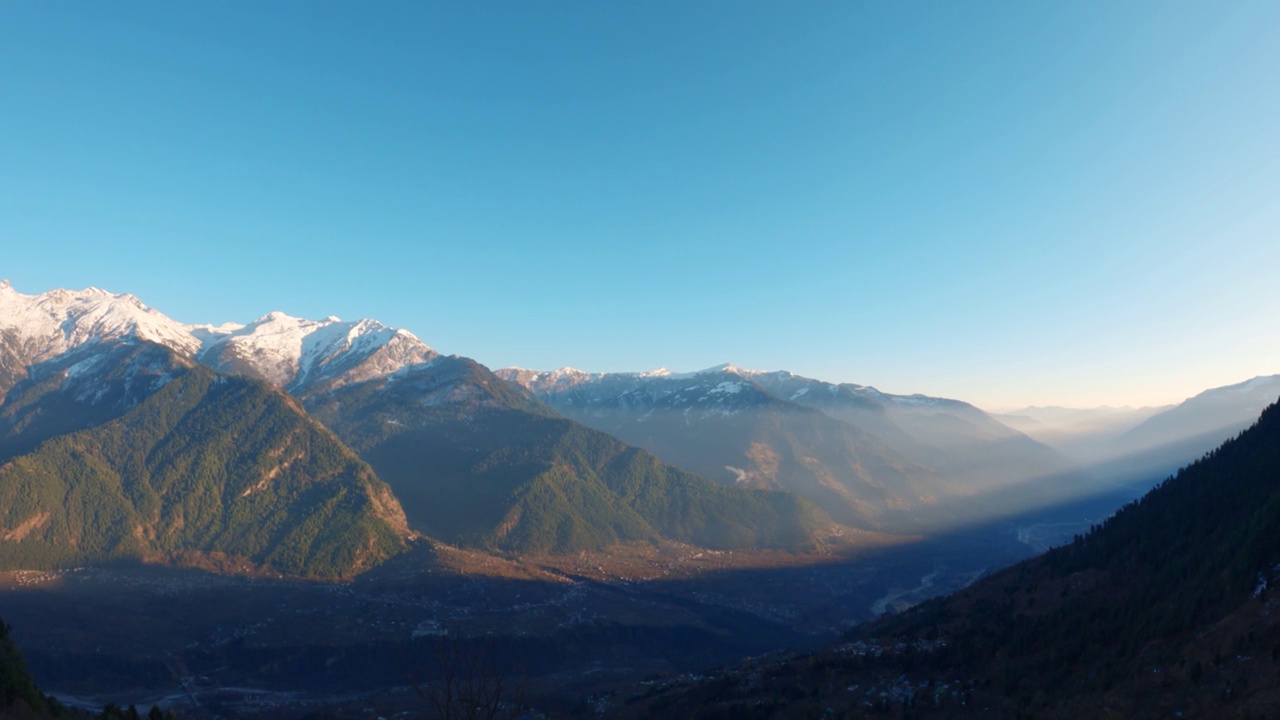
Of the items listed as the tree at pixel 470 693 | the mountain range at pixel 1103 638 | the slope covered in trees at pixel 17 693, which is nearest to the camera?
the tree at pixel 470 693

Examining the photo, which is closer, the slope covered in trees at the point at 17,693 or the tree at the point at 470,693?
the tree at the point at 470,693

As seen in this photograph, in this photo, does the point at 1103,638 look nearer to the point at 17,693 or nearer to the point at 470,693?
Result: the point at 470,693

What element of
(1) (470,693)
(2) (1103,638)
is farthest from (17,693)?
(2) (1103,638)

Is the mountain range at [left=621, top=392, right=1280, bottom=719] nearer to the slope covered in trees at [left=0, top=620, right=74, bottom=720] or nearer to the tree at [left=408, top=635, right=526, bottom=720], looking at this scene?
the tree at [left=408, top=635, right=526, bottom=720]

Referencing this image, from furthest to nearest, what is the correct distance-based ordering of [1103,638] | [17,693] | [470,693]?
[1103,638], [17,693], [470,693]

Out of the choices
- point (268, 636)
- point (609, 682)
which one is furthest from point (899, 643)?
point (268, 636)

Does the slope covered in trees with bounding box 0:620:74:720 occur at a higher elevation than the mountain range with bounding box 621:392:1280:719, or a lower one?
higher

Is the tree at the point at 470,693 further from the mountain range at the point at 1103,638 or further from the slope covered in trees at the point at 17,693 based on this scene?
the mountain range at the point at 1103,638

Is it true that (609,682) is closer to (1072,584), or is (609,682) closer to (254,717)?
(254,717)

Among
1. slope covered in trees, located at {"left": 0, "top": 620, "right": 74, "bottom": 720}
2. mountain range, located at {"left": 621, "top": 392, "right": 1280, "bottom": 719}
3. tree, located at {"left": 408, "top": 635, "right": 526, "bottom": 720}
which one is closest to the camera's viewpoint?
tree, located at {"left": 408, "top": 635, "right": 526, "bottom": 720}

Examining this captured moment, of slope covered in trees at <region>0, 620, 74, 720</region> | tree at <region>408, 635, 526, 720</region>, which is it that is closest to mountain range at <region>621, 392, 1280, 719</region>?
tree at <region>408, 635, 526, 720</region>

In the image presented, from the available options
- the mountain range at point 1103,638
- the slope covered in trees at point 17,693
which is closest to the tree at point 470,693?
the slope covered in trees at point 17,693
